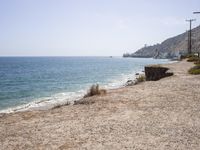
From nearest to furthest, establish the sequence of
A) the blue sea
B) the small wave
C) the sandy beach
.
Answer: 1. the sandy beach
2. the small wave
3. the blue sea

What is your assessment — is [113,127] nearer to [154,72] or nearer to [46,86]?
[154,72]

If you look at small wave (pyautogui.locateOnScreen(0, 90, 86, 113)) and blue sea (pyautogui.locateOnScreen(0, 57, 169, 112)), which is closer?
small wave (pyautogui.locateOnScreen(0, 90, 86, 113))

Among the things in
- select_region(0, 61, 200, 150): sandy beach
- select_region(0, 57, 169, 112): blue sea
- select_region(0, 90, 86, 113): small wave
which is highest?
select_region(0, 61, 200, 150): sandy beach

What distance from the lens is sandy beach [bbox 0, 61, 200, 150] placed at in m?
7.79

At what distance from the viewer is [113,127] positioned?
9.19 metres

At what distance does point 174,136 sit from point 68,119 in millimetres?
3925

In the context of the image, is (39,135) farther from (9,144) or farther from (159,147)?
(159,147)

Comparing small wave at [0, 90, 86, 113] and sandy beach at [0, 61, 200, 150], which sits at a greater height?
sandy beach at [0, 61, 200, 150]


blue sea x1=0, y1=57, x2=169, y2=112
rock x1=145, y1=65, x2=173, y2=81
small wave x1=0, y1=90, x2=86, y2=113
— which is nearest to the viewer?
small wave x1=0, y1=90, x2=86, y2=113

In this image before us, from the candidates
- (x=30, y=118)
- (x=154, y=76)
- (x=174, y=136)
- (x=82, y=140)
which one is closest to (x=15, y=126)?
(x=30, y=118)

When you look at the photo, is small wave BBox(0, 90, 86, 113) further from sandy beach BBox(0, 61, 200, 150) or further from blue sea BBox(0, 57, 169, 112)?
sandy beach BBox(0, 61, 200, 150)

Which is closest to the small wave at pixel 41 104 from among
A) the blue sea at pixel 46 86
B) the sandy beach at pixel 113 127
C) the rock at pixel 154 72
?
the blue sea at pixel 46 86

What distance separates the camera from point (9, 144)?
26.5ft

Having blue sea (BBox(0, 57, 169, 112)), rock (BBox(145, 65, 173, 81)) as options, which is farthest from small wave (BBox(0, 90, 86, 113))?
rock (BBox(145, 65, 173, 81))
